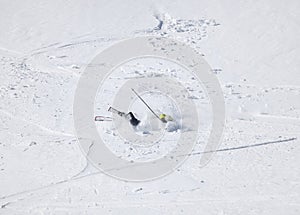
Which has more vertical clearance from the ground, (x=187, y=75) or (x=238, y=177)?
(x=187, y=75)

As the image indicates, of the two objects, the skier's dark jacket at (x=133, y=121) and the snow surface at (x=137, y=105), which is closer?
the snow surface at (x=137, y=105)

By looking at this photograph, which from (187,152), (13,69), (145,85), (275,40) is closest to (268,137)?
(187,152)

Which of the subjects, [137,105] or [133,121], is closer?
[133,121]

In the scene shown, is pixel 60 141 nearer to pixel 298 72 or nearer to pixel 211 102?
pixel 211 102

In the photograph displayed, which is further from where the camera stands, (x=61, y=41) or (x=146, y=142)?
(x=61, y=41)

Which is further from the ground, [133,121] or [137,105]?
[137,105]

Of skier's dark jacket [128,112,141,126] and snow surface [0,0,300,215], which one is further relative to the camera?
skier's dark jacket [128,112,141,126]

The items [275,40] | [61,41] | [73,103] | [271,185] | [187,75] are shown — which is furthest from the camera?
[61,41]

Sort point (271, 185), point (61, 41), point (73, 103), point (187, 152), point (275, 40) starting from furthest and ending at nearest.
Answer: point (61, 41)
point (275, 40)
point (73, 103)
point (187, 152)
point (271, 185)
